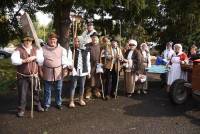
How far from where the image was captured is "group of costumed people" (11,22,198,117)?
10.3m

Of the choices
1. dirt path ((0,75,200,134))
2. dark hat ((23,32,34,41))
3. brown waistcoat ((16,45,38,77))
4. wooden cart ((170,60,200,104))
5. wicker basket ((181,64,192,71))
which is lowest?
dirt path ((0,75,200,134))

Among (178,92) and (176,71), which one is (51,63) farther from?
(176,71)

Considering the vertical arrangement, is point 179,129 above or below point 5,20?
below

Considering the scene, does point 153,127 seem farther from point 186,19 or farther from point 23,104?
point 186,19

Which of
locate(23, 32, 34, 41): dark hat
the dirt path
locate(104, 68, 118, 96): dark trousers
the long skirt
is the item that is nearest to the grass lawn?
the dirt path

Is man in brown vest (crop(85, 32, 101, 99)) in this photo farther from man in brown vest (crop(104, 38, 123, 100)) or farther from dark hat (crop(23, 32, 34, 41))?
dark hat (crop(23, 32, 34, 41))

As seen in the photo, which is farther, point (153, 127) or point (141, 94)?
point (141, 94)

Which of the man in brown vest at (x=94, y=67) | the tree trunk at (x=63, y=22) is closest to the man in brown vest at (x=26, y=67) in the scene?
the man in brown vest at (x=94, y=67)

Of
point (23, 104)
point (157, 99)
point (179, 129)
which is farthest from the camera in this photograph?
point (157, 99)

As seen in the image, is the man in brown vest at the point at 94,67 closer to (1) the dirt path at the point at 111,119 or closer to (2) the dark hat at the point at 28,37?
(1) the dirt path at the point at 111,119

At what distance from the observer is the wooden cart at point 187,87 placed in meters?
11.5

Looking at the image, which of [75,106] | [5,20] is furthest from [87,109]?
[5,20]

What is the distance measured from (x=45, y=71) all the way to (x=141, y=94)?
399cm

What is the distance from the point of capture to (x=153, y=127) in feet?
31.4
